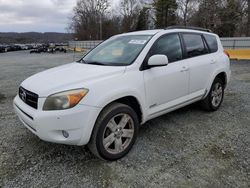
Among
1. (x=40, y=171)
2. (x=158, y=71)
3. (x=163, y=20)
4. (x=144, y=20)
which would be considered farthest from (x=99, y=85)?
(x=144, y=20)

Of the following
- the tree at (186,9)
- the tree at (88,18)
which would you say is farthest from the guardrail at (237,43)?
the tree at (88,18)

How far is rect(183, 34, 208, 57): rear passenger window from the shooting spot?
4141mm

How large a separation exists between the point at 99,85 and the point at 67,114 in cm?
51

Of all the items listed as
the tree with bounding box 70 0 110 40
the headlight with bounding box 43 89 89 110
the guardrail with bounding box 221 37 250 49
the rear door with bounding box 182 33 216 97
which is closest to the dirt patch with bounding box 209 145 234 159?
the rear door with bounding box 182 33 216 97

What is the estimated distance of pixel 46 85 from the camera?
2.88 m

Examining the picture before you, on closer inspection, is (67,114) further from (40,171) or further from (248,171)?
(248,171)

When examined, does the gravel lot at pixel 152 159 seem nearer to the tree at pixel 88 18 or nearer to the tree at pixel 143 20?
the tree at pixel 143 20

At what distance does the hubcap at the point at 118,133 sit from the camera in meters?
2.99

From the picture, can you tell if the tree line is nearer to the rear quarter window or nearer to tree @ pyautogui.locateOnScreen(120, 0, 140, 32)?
tree @ pyautogui.locateOnScreen(120, 0, 140, 32)

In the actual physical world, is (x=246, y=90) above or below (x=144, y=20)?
below

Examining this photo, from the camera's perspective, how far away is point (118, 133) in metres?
3.09

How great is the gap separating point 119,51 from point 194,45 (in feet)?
4.97

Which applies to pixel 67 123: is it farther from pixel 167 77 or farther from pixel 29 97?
pixel 167 77

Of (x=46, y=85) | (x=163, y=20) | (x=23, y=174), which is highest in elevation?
(x=163, y=20)
